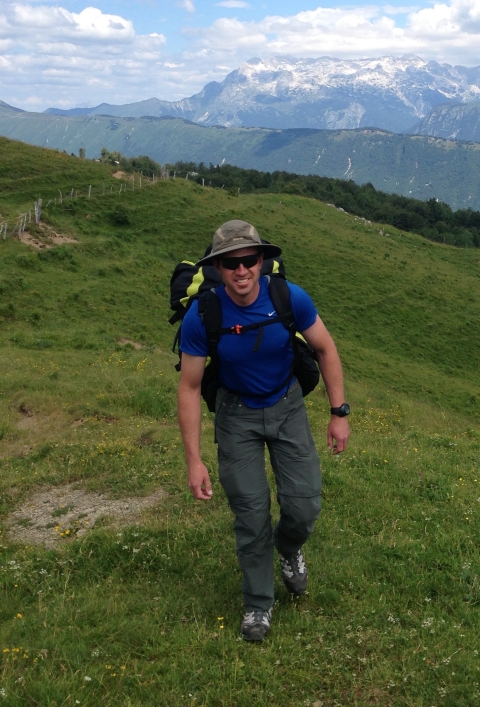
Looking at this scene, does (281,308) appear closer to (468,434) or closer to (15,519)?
(15,519)

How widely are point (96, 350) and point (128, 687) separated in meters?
15.6

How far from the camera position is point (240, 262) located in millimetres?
4348

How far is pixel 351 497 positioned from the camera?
7176 mm

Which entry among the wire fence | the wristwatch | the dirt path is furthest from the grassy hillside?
the wire fence

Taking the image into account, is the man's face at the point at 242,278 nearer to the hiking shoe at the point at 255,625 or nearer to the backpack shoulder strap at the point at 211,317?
the backpack shoulder strap at the point at 211,317

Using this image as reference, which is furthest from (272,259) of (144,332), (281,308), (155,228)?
(155,228)

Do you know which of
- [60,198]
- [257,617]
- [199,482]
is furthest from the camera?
[60,198]

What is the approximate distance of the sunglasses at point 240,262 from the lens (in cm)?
435

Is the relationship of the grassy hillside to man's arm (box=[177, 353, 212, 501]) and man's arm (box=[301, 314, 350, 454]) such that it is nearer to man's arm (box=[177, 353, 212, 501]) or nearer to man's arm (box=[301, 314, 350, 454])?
man's arm (box=[177, 353, 212, 501])

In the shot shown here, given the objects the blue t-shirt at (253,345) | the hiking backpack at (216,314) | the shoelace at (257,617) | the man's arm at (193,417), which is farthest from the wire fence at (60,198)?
the shoelace at (257,617)

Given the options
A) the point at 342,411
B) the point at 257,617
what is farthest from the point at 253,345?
the point at 257,617

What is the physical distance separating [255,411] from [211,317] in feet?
2.76

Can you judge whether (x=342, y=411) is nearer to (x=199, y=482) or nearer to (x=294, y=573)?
(x=199, y=482)

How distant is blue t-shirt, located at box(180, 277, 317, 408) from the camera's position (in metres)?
4.45
